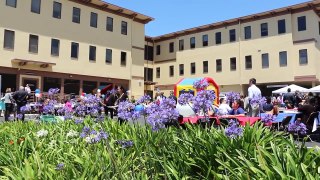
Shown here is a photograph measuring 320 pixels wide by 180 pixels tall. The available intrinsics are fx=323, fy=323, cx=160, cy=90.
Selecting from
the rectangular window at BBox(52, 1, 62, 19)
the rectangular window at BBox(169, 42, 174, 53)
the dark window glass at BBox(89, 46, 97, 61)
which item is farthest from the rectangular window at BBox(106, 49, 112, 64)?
the rectangular window at BBox(169, 42, 174, 53)

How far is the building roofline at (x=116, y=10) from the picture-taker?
110ft

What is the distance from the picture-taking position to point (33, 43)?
94.5ft

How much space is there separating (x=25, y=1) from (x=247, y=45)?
80.2 feet

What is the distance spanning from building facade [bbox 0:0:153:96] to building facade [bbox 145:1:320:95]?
784 centimetres

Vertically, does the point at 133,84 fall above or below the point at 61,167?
above

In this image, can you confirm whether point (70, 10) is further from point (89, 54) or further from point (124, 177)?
point (124, 177)

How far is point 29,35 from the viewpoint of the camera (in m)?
28.4

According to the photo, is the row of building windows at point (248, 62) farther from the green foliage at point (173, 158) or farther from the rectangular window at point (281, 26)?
the green foliage at point (173, 158)

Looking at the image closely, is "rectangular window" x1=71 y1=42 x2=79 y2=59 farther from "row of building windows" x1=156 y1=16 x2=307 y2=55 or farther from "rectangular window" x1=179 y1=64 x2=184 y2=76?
"row of building windows" x1=156 y1=16 x2=307 y2=55

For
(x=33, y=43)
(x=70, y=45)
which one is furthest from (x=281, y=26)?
(x=33, y=43)

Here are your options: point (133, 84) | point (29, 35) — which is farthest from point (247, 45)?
point (29, 35)

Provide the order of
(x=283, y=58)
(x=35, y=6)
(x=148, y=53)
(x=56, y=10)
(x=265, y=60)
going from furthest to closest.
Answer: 1. (x=148, y=53)
2. (x=265, y=60)
3. (x=283, y=58)
4. (x=56, y=10)
5. (x=35, y=6)

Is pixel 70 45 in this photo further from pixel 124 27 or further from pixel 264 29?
pixel 264 29

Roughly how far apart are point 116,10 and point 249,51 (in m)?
16.1
